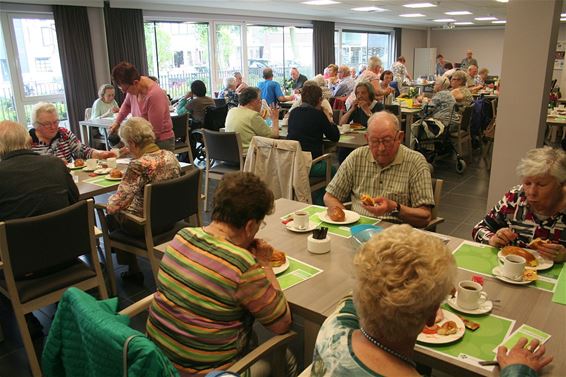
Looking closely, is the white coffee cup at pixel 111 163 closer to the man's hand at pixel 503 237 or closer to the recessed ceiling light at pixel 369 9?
the man's hand at pixel 503 237

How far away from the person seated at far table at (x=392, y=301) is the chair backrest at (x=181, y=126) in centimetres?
484

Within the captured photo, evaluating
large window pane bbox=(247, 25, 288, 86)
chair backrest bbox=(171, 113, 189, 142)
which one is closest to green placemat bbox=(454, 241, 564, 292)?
chair backrest bbox=(171, 113, 189, 142)

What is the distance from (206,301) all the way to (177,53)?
28.1 ft

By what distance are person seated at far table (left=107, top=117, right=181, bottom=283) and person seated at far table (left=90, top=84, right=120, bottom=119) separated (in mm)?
3695

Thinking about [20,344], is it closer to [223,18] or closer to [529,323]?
[529,323]

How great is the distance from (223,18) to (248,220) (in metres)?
8.91

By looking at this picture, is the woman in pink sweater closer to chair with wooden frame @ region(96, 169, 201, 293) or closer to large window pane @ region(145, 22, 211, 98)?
chair with wooden frame @ region(96, 169, 201, 293)

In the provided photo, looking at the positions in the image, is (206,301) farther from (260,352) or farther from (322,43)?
(322,43)

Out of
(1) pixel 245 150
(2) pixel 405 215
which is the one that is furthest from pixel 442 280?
(1) pixel 245 150

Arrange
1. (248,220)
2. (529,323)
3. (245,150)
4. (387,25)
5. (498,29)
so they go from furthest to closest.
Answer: (498,29) → (387,25) → (245,150) → (248,220) → (529,323)

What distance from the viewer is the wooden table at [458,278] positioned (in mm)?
1175

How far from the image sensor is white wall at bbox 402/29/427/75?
54.6 feet

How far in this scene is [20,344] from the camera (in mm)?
2510

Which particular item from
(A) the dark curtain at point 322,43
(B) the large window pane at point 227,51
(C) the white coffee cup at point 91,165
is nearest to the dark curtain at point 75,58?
(B) the large window pane at point 227,51
